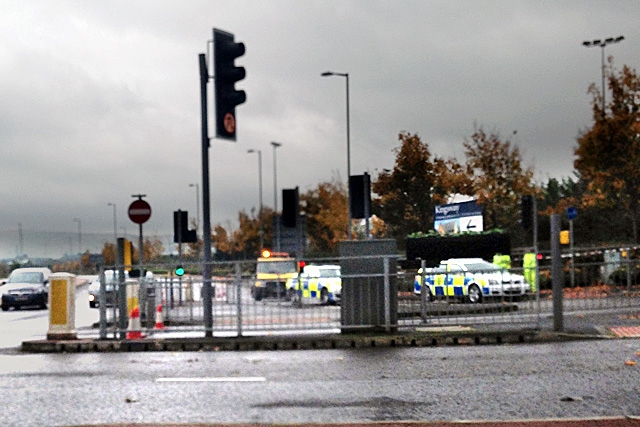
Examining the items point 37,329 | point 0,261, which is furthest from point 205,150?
point 0,261

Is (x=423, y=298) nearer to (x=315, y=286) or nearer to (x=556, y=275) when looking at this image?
(x=315, y=286)

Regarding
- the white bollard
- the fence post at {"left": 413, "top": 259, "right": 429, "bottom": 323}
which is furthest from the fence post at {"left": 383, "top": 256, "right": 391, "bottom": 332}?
the white bollard

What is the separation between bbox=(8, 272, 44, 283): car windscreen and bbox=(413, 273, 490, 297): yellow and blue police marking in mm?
26790

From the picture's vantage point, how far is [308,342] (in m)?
16.8

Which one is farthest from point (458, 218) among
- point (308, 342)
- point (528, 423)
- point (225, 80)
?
point (528, 423)

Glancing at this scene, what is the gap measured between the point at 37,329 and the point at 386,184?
35.4m

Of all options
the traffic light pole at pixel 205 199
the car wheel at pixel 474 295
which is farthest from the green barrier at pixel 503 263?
the traffic light pole at pixel 205 199

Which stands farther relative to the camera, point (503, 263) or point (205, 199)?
point (503, 263)

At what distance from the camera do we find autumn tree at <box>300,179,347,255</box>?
79688 mm

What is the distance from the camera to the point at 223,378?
471 inches

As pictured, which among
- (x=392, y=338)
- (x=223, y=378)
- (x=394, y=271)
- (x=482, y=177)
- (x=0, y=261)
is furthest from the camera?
(x=0, y=261)

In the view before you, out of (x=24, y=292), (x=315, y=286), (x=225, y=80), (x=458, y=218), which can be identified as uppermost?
(x=225, y=80)

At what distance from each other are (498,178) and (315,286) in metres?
37.8

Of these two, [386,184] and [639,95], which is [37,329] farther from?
[386,184]
